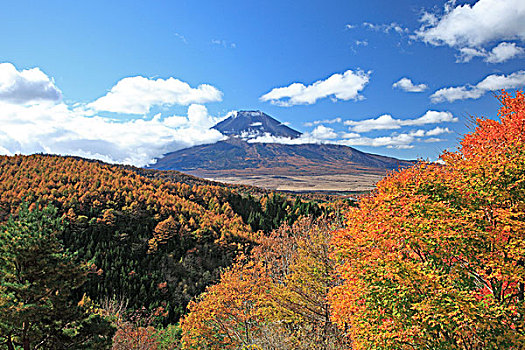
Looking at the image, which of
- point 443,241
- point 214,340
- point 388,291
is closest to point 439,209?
point 443,241

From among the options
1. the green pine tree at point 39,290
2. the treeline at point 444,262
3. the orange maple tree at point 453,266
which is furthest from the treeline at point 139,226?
the orange maple tree at point 453,266

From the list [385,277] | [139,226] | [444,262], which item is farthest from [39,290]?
[139,226]

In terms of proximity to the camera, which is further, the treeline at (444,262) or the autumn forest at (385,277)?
the autumn forest at (385,277)

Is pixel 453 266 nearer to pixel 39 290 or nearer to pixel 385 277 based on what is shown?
pixel 385 277

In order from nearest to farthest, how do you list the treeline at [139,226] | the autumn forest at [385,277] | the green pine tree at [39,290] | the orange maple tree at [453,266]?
the orange maple tree at [453,266], the autumn forest at [385,277], the green pine tree at [39,290], the treeline at [139,226]

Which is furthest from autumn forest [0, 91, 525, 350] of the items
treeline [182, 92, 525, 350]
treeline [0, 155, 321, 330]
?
treeline [0, 155, 321, 330]

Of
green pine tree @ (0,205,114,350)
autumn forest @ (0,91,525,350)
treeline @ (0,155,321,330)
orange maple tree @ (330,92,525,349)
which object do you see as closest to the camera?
orange maple tree @ (330,92,525,349)

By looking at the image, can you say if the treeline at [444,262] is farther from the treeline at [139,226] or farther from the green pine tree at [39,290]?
the treeline at [139,226]

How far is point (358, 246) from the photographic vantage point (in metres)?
13.8

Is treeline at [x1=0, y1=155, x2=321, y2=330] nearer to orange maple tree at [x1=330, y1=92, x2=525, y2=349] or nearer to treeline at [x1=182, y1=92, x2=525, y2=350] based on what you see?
treeline at [x1=182, y1=92, x2=525, y2=350]

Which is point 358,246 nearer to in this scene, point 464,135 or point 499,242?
point 499,242

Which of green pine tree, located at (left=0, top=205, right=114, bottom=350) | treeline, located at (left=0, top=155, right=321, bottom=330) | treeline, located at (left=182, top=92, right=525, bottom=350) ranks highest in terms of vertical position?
treeline, located at (left=182, top=92, right=525, bottom=350)

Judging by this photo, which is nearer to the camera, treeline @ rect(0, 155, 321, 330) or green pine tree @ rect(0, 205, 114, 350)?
green pine tree @ rect(0, 205, 114, 350)

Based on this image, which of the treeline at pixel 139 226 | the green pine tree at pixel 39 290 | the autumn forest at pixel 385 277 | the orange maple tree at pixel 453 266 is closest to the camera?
the orange maple tree at pixel 453 266
